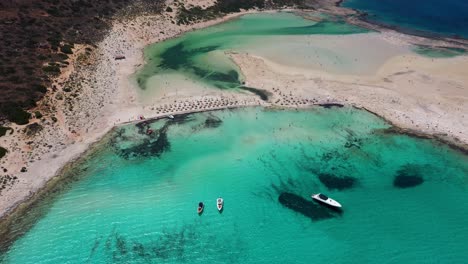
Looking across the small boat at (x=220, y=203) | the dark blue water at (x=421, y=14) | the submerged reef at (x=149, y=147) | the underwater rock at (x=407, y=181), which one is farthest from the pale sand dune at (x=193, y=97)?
the small boat at (x=220, y=203)

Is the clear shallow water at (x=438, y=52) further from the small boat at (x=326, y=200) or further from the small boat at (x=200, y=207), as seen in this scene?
the small boat at (x=200, y=207)

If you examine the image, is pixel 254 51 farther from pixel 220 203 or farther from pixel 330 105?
pixel 220 203

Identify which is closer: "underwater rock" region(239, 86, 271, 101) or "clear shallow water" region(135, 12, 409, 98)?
"underwater rock" region(239, 86, 271, 101)

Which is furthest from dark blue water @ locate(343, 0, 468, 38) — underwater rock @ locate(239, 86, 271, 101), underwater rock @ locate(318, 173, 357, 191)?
underwater rock @ locate(318, 173, 357, 191)

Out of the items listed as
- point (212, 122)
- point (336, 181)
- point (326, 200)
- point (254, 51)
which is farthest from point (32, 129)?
point (254, 51)

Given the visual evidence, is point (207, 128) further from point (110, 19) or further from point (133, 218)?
point (110, 19)

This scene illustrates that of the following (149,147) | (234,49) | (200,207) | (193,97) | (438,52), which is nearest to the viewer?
(200,207)

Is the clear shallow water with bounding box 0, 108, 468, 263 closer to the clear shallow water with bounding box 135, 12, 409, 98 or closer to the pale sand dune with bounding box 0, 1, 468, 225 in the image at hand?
the pale sand dune with bounding box 0, 1, 468, 225

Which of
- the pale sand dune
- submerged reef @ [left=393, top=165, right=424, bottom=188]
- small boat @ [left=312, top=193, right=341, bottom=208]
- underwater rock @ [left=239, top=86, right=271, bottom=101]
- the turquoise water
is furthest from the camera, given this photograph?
the turquoise water

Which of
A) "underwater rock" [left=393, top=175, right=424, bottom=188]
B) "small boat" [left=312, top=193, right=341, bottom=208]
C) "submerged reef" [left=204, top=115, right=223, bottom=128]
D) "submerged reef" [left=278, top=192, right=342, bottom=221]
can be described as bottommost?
"submerged reef" [left=278, top=192, right=342, bottom=221]
